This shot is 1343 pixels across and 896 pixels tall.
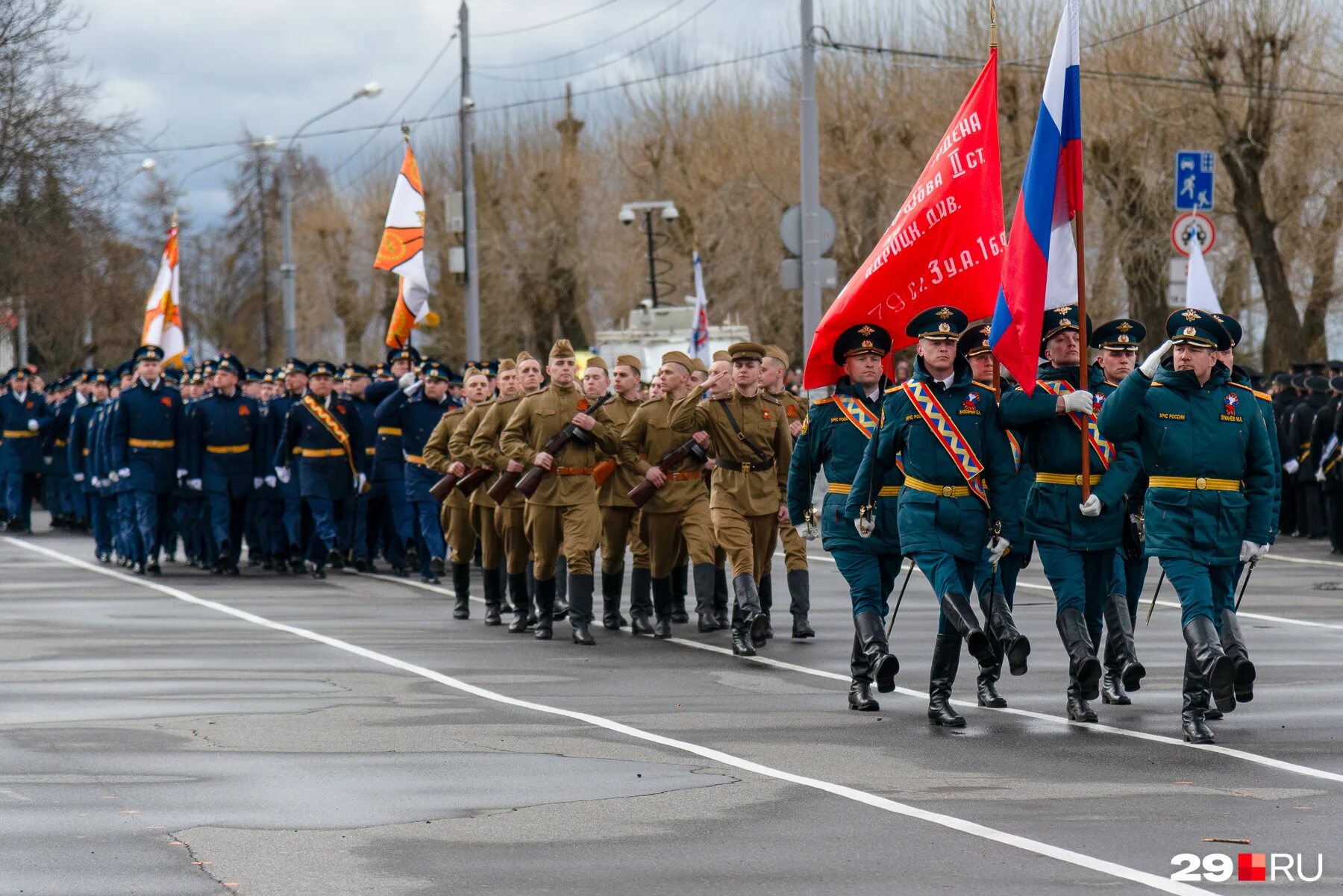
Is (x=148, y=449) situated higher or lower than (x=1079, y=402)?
lower

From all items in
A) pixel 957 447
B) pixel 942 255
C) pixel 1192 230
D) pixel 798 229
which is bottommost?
pixel 957 447

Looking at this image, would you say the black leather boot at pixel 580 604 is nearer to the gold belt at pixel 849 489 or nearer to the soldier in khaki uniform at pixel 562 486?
the soldier in khaki uniform at pixel 562 486

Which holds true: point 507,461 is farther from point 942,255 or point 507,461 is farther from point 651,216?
point 651,216

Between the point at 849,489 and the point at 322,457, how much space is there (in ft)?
33.6

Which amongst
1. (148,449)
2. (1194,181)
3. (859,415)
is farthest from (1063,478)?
(1194,181)

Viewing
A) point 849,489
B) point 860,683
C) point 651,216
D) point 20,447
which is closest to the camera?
point 860,683

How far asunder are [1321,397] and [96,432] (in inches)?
550

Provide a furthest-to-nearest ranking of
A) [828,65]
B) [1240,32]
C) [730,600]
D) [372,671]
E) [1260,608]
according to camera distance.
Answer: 1. [828,65]
2. [1240,32]
3. [730,600]
4. [1260,608]
5. [372,671]

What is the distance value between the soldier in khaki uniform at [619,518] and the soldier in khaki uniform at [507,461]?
0.59 metres

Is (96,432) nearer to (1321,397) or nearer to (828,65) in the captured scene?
(1321,397)

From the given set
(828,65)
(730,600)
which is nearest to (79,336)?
(828,65)

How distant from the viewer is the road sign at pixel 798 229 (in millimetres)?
26031

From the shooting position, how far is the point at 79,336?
5684 centimetres

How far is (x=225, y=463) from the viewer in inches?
834
